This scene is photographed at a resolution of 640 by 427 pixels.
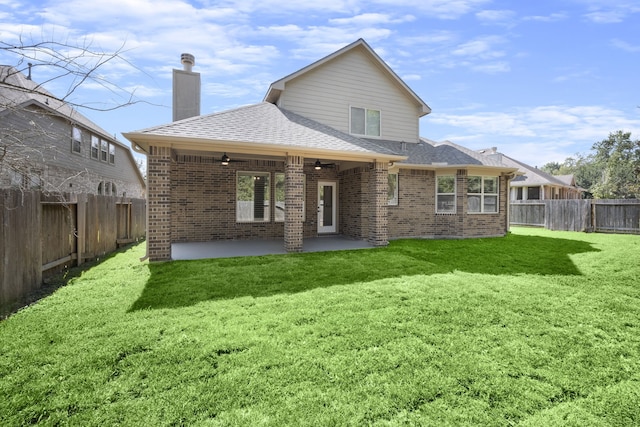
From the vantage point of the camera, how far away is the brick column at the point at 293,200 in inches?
340

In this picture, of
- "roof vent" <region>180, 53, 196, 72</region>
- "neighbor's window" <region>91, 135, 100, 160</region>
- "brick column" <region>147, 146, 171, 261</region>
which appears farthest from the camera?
"neighbor's window" <region>91, 135, 100, 160</region>

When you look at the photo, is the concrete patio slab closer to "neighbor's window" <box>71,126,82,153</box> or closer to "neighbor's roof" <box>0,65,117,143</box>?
"neighbor's roof" <box>0,65,117,143</box>

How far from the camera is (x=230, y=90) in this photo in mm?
7551

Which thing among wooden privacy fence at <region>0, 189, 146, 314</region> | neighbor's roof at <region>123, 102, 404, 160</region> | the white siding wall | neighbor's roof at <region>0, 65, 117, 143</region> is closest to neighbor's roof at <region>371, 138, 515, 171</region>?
the white siding wall

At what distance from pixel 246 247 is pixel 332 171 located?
514 centimetres

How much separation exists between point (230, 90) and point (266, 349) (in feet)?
21.6

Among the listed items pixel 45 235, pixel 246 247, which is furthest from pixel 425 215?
pixel 45 235

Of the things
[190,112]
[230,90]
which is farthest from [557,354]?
[190,112]

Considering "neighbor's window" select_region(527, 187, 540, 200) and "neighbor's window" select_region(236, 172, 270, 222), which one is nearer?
"neighbor's window" select_region(236, 172, 270, 222)

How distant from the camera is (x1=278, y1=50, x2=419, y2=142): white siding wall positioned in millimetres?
12094

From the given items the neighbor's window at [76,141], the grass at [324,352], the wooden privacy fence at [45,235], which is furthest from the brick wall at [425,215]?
the neighbor's window at [76,141]

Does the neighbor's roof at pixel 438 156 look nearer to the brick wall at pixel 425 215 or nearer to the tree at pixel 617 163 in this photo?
the brick wall at pixel 425 215

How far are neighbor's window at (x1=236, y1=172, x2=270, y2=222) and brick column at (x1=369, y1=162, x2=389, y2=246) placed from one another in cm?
415

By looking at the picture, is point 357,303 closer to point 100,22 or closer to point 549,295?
point 549,295
